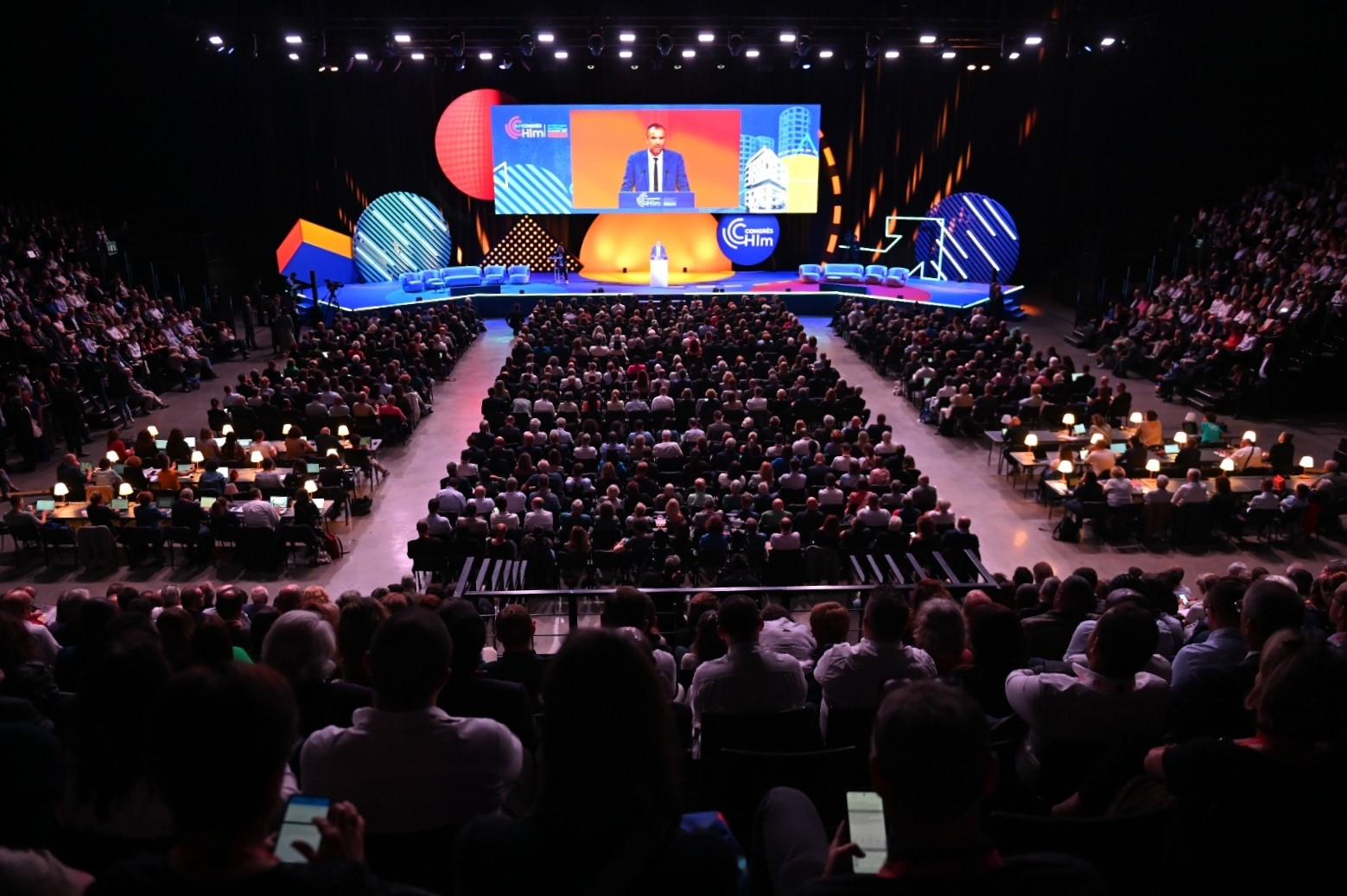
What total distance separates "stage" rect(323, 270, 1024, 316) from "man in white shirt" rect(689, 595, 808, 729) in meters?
20.5

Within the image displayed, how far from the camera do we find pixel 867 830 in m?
2.08

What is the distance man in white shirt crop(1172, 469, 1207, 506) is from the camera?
1129 centimetres

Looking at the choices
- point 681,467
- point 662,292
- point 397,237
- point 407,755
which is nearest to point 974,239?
point 662,292

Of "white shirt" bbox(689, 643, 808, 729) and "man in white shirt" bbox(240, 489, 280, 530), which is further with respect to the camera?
"man in white shirt" bbox(240, 489, 280, 530)

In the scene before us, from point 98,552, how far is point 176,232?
1381 centimetres

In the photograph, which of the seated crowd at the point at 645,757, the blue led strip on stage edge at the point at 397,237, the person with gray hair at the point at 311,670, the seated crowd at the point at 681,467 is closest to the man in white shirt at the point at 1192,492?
the seated crowd at the point at 681,467

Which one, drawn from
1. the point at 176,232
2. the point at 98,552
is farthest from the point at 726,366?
the point at 176,232

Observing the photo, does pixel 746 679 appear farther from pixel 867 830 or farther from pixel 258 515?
pixel 258 515

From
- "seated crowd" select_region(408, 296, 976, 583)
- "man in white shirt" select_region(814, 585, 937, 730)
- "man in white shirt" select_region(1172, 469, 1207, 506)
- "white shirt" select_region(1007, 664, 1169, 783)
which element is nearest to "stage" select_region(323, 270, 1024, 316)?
"seated crowd" select_region(408, 296, 976, 583)

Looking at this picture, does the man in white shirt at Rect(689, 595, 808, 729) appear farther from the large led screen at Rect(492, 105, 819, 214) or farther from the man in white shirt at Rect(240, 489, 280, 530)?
the large led screen at Rect(492, 105, 819, 214)

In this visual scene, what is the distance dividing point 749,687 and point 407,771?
1760 millimetres

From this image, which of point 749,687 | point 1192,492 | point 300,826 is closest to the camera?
point 300,826

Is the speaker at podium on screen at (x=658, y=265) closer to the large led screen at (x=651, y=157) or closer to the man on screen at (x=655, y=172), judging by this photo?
the large led screen at (x=651, y=157)

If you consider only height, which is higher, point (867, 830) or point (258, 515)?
point (258, 515)
